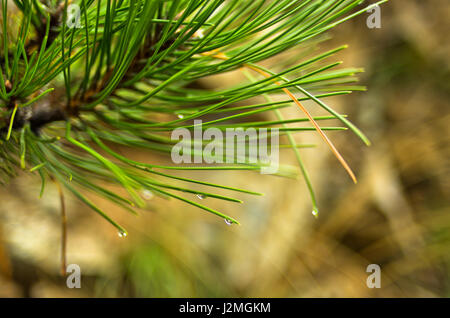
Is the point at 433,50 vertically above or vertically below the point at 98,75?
above

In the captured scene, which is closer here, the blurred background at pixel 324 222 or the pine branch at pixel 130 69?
the pine branch at pixel 130 69

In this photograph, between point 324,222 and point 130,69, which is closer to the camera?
point 130,69

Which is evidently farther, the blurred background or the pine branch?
the blurred background
